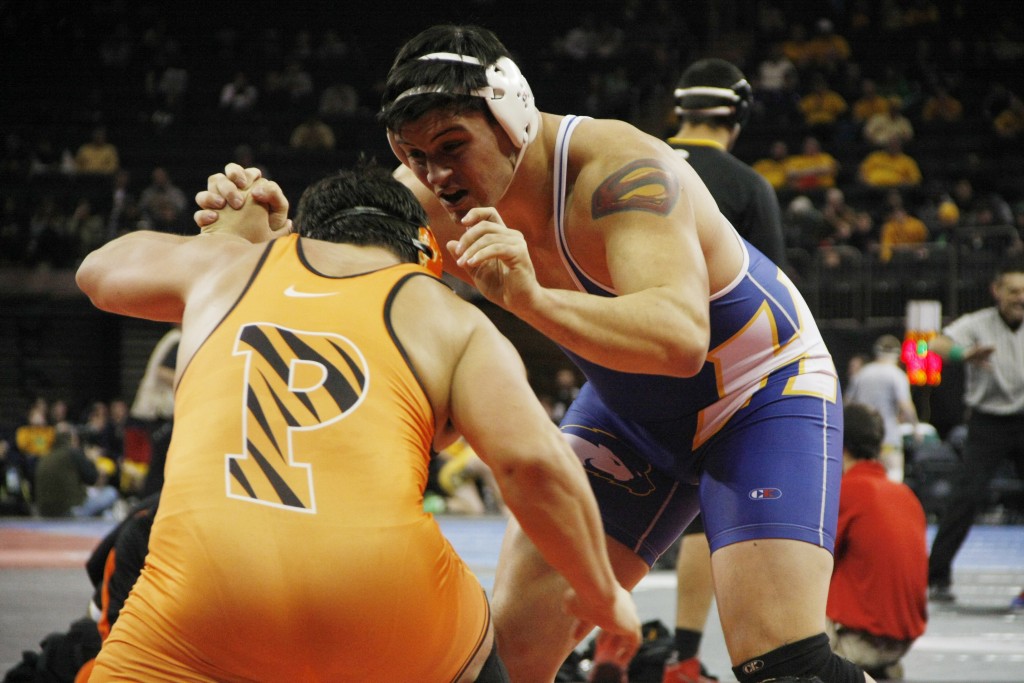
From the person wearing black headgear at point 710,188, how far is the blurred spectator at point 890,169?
40.4 ft

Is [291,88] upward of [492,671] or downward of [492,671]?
upward

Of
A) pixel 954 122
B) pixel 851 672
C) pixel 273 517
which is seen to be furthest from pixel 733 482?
pixel 954 122

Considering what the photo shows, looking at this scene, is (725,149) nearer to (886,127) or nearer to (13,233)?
(886,127)

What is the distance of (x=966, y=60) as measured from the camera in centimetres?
1867

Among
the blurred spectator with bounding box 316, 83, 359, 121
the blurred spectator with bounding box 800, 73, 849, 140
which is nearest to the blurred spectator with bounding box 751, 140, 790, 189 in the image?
the blurred spectator with bounding box 800, 73, 849, 140

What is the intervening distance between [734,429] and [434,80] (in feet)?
3.39

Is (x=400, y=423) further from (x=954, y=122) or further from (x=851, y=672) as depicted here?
(x=954, y=122)

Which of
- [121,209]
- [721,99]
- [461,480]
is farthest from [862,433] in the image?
[121,209]

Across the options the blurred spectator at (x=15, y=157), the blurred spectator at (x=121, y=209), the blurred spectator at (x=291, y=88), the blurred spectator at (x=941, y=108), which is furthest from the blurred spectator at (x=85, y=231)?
the blurred spectator at (x=941, y=108)

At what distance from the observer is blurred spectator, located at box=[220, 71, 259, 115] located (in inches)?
800

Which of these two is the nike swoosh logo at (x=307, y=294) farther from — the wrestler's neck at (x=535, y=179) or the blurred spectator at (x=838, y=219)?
the blurred spectator at (x=838, y=219)

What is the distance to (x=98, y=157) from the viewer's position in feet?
62.1

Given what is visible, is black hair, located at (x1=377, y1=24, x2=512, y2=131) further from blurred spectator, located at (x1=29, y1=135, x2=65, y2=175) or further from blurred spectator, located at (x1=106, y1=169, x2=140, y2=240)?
blurred spectator, located at (x1=29, y1=135, x2=65, y2=175)

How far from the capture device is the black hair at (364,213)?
7.45ft
